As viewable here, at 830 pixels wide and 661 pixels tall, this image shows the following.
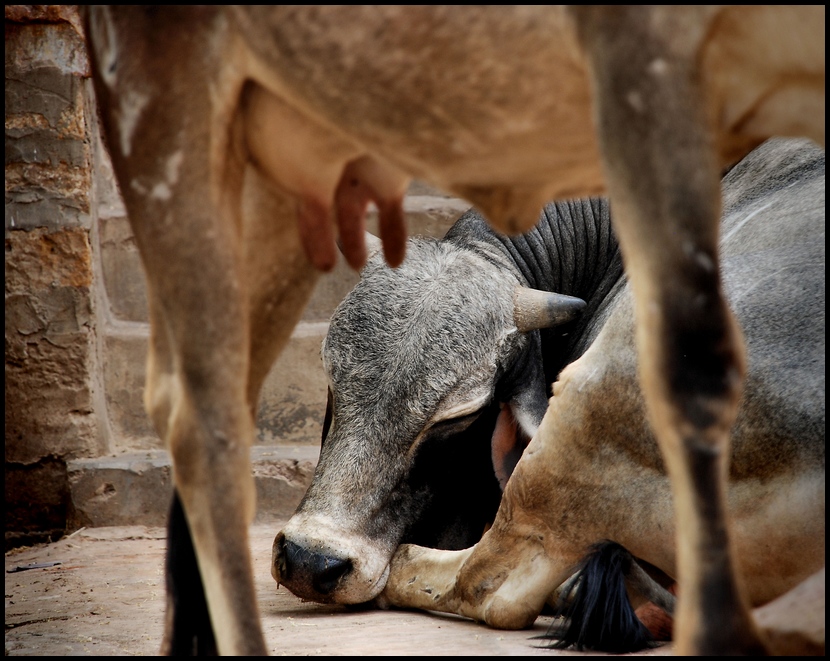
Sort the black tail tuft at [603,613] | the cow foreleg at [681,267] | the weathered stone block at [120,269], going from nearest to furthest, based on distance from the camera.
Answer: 1. the cow foreleg at [681,267]
2. the black tail tuft at [603,613]
3. the weathered stone block at [120,269]

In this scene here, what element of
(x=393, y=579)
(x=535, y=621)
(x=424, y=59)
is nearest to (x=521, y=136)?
(x=424, y=59)

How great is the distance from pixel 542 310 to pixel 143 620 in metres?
1.60

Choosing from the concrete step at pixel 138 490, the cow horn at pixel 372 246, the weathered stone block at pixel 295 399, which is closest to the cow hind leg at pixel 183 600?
the cow horn at pixel 372 246

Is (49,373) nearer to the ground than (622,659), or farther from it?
farther from it

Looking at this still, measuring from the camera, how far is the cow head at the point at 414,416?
3041 mm

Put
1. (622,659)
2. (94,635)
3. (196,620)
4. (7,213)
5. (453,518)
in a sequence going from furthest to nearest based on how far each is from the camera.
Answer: (7,213) → (453,518) → (94,635) → (622,659) → (196,620)

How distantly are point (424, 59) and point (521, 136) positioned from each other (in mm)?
178

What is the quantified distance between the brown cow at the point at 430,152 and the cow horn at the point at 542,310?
5.50ft

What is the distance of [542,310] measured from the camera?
11.4ft

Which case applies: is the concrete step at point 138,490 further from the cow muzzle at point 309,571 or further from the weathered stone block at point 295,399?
the cow muzzle at point 309,571

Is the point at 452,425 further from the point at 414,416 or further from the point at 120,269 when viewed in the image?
the point at 120,269

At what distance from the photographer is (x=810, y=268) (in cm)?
232

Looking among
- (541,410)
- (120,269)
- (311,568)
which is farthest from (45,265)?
(541,410)

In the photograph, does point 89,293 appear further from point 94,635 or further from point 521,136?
point 521,136
